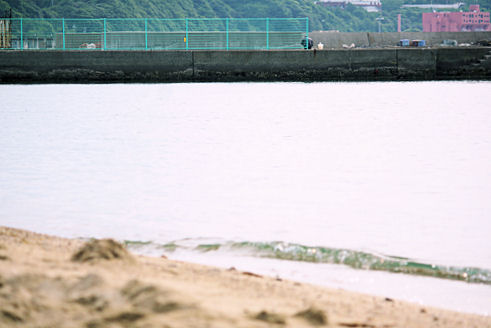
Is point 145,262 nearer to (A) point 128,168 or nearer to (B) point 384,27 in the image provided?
(A) point 128,168

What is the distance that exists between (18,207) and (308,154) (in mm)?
5655

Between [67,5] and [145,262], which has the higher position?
[67,5]

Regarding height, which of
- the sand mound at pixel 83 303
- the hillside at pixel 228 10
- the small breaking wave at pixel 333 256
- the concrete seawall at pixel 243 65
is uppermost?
the hillside at pixel 228 10

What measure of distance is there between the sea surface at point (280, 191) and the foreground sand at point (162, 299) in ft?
1.82

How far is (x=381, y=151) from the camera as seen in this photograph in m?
12.6

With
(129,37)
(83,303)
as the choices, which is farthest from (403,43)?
(83,303)

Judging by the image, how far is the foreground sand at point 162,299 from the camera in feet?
11.3

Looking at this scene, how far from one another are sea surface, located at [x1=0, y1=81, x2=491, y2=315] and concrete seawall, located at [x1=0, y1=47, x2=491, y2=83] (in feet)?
48.1

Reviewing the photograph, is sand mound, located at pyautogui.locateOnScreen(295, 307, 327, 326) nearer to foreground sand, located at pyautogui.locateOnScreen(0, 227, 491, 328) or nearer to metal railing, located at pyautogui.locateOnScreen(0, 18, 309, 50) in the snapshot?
foreground sand, located at pyautogui.locateOnScreen(0, 227, 491, 328)

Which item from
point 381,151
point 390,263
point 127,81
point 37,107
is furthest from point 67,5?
point 390,263

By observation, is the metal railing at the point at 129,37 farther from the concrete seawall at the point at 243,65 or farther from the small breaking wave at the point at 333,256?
the small breaking wave at the point at 333,256

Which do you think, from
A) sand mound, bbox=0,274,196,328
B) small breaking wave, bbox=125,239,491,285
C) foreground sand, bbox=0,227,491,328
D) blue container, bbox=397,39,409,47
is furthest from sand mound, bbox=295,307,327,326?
blue container, bbox=397,39,409,47

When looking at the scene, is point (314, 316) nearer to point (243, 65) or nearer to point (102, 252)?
point (102, 252)

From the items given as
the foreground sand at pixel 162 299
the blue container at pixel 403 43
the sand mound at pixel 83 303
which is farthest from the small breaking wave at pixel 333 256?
the blue container at pixel 403 43
